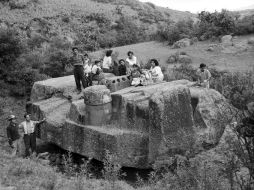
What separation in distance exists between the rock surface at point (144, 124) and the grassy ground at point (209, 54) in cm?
907

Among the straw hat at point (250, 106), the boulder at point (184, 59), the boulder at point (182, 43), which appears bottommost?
the boulder at point (184, 59)

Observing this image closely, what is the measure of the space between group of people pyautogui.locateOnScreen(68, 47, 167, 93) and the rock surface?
634 mm

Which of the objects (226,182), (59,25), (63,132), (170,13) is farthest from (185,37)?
(170,13)

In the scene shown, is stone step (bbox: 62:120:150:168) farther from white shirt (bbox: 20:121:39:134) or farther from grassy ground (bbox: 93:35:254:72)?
grassy ground (bbox: 93:35:254:72)

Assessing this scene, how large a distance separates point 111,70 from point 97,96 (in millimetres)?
3409

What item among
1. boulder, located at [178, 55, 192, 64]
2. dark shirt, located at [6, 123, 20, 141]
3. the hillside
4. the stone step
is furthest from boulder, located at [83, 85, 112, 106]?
the hillside

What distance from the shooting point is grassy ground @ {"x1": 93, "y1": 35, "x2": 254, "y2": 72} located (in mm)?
20172

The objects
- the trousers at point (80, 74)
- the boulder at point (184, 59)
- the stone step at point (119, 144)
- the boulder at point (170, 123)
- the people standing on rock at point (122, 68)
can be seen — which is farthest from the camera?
the boulder at point (184, 59)

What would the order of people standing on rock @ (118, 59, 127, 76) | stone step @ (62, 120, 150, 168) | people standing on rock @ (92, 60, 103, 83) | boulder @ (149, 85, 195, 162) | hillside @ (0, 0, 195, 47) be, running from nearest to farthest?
boulder @ (149, 85, 195, 162) < stone step @ (62, 120, 150, 168) < people standing on rock @ (92, 60, 103, 83) < people standing on rock @ (118, 59, 127, 76) < hillside @ (0, 0, 195, 47)

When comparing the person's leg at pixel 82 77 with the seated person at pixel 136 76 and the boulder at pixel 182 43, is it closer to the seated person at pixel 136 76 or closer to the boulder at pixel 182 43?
the seated person at pixel 136 76

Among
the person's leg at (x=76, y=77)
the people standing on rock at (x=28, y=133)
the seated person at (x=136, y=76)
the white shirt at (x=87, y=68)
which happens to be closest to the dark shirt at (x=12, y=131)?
the people standing on rock at (x=28, y=133)

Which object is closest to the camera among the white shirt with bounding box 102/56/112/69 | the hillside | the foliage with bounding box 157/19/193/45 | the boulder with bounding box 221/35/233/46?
the white shirt with bounding box 102/56/112/69

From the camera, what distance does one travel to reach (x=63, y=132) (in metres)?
11.8

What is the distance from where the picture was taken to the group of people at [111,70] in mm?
11961
